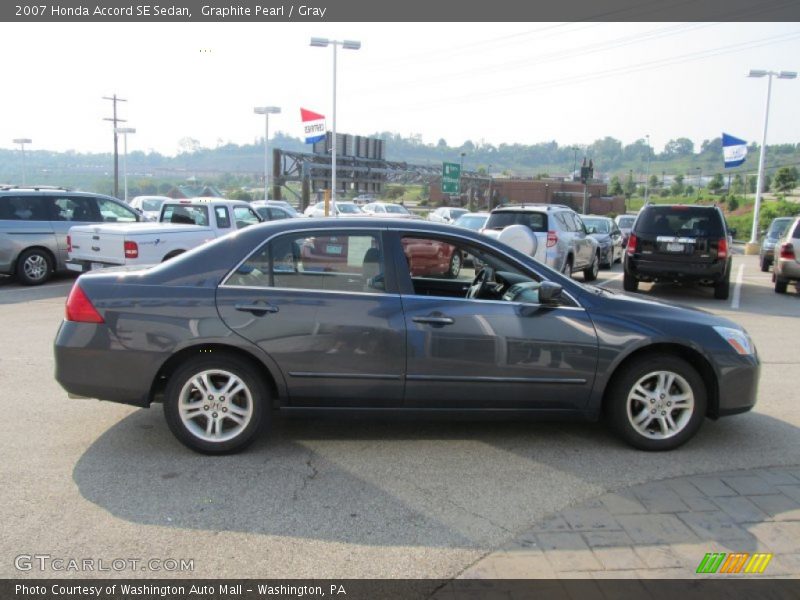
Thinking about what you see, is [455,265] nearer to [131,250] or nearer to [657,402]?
[657,402]

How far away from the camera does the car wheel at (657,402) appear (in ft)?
15.5

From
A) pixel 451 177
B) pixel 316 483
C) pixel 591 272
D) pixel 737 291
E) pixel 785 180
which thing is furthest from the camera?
pixel 785 180

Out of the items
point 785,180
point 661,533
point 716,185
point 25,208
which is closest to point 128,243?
point 25,208

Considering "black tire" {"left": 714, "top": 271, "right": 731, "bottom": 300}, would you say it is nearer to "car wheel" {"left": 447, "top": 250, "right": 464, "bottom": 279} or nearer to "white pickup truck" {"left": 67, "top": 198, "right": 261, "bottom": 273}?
"car wheel" {"left": 447, "top": 250, "right": 464, "bottom": 279}

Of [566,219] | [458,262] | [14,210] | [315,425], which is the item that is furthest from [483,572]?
[14,210]

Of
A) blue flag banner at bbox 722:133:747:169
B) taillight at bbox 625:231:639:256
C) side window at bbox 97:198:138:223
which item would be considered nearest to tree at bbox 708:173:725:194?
blue flag banner at bbox 722:133:747:169

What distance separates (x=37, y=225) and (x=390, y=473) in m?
12.0

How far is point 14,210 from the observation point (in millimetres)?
13305

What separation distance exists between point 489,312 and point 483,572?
1877mm

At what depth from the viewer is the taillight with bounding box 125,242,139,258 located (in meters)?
11.3

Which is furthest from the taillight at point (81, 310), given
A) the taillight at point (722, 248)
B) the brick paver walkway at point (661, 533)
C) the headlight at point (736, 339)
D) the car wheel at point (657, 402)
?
the taillight at point (722, 248)

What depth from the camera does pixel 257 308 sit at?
4465 millimetres

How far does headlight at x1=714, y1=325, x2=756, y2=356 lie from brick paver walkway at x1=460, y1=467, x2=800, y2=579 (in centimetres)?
93

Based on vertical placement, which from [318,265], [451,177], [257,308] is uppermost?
[451,177]
